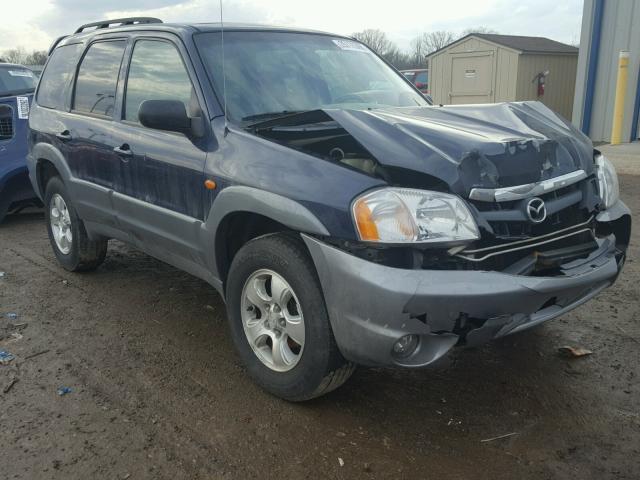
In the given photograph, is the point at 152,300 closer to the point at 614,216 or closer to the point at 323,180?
the point at 323,180

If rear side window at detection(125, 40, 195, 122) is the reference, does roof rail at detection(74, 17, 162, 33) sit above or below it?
above

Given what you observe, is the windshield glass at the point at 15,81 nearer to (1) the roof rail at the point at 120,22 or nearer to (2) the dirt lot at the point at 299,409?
(1) the roof rail at the point at 120,22

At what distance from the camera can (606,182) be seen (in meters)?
3.25

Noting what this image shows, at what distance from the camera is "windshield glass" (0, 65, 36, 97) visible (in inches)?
312

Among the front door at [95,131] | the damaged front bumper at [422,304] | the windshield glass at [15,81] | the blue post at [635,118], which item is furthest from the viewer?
the blue post at [635,118]

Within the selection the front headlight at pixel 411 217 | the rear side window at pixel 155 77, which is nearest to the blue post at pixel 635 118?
the rear side window at pixel 155 77

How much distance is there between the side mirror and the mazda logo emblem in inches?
72.9

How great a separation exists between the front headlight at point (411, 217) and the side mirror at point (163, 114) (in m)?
1.26

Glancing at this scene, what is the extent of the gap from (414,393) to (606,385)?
1.02 m

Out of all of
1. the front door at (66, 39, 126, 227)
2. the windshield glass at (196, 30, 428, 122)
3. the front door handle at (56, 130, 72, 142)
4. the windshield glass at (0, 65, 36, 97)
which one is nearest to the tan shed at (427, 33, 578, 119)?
the windshield glass at (0, 65, 36, 97)

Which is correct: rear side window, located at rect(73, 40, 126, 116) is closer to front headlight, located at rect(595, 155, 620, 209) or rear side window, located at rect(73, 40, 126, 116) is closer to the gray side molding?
the gray side molding

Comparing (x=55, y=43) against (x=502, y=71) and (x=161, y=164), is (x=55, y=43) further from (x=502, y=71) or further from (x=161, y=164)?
(x=502, y=71)

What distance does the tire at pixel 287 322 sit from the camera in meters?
2.75

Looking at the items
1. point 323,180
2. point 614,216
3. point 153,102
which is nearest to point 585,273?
point 614,216
